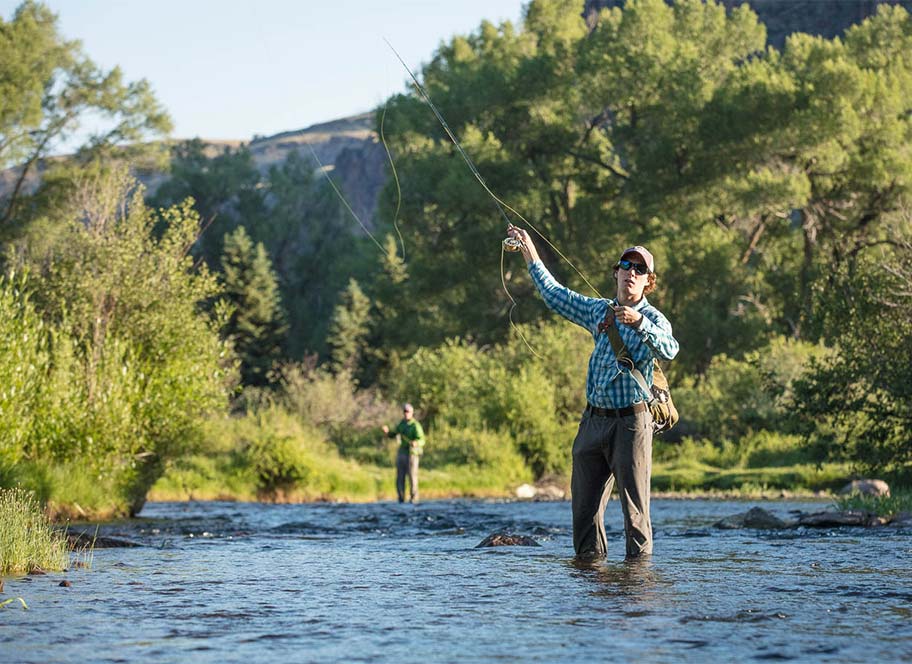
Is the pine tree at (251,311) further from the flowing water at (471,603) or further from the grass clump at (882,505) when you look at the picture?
the flowing water at (471,603)

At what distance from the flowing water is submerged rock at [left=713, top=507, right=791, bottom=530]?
133cm

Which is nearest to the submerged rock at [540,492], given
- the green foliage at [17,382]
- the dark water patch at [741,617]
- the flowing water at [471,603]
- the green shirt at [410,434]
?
the green shirt at [410,434]

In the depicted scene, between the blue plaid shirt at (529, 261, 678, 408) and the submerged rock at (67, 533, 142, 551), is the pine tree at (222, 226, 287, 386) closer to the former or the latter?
the submerged rock at (67, 533, 142, 551)

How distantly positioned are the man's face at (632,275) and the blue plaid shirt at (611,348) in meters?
0.12

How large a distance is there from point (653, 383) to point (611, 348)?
0.47 m

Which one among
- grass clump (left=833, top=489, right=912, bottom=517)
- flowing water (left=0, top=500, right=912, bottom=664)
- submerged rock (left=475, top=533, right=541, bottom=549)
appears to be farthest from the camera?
grass clump (left=833, top=489, right=912, bottom=517)

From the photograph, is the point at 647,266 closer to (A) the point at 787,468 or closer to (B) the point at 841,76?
(A) the point at 787,468

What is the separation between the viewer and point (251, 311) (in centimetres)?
6388

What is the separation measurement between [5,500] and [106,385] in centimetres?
947

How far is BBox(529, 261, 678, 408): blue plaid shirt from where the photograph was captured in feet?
28.4

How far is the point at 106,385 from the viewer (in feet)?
64.1

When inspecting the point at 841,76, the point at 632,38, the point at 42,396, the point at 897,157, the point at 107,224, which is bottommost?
the point at 42,396

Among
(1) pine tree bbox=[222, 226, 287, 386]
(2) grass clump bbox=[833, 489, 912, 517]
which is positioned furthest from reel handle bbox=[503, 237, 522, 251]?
(1) pine tree bbox=[222, 226, 287, 386]

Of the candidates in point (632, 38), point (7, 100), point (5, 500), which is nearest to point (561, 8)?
point (632, 38)
